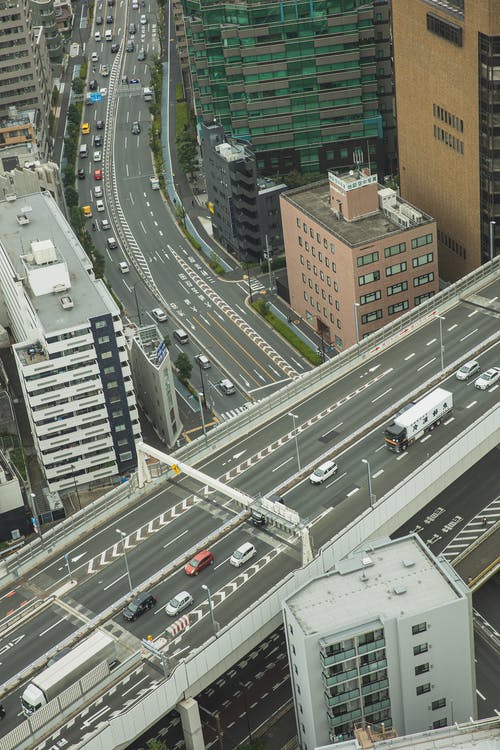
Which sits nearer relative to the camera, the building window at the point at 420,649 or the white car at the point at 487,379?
the building window at the point at 420,649

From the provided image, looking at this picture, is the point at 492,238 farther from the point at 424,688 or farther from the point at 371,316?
the point at 424,688

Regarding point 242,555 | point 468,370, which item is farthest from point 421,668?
point 468,370

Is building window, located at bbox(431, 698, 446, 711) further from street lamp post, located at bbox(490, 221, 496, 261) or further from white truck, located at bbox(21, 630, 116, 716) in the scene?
street lamp post, located at bbox(490, 221, 496, 261)

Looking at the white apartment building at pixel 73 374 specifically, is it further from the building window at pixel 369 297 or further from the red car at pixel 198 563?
the red car at pixel 198 563

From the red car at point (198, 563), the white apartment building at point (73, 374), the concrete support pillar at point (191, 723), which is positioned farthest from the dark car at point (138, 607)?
the white apartment building at point (73, 374)

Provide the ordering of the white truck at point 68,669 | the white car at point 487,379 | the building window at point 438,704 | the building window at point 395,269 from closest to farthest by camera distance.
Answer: the white truck at point 68,669, the building window at point 438,704, the white car at point 487,379, the building window at point 395,269
